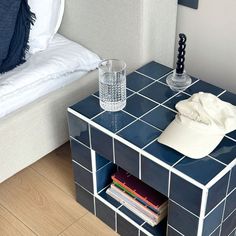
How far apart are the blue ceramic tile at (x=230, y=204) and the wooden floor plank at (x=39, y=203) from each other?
0.52 metres

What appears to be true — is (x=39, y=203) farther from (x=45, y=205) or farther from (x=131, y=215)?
(x=131, y=215)

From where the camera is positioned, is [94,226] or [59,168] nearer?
[94,226]

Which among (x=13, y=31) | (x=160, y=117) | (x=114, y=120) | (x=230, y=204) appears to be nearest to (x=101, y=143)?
(x=114, y=120)

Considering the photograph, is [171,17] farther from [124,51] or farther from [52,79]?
[52,79]

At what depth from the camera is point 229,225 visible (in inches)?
53.3

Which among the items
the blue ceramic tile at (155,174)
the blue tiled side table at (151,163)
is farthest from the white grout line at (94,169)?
the blue ceramic tile at (155,174)

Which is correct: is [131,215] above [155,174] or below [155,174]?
below

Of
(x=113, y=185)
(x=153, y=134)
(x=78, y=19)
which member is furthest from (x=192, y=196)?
(x=78, y=19)

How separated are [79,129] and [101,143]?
0.09m

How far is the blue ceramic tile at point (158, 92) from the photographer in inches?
54.4

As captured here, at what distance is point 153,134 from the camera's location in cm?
125

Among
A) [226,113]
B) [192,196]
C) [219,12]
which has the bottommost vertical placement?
[192,196]

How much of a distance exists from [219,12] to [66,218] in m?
0.83

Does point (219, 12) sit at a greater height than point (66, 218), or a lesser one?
greater
